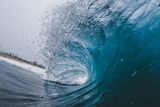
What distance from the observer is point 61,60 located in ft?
46.0

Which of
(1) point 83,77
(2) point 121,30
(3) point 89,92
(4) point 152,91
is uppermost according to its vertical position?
(2) point 121,30

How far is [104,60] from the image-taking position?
1072 cm

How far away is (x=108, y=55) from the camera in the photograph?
10.7 meters

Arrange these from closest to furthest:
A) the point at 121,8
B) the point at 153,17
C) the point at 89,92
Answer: the point at 89,92 < the point at 153,17 < the point at 121,8

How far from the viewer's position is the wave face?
802cm

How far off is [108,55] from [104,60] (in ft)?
0.85

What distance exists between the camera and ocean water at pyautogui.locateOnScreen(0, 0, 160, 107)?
26.2 ft

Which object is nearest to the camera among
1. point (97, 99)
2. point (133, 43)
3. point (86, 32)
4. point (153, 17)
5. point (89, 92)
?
point (97, 99)

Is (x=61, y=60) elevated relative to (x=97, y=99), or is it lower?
elevated

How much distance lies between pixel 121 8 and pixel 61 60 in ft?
13.6

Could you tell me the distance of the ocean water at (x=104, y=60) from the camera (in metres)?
7.99

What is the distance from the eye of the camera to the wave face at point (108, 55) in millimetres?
8023

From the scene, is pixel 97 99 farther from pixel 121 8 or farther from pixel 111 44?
pixel 121 8

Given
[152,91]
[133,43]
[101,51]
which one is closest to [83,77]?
[101,51]
